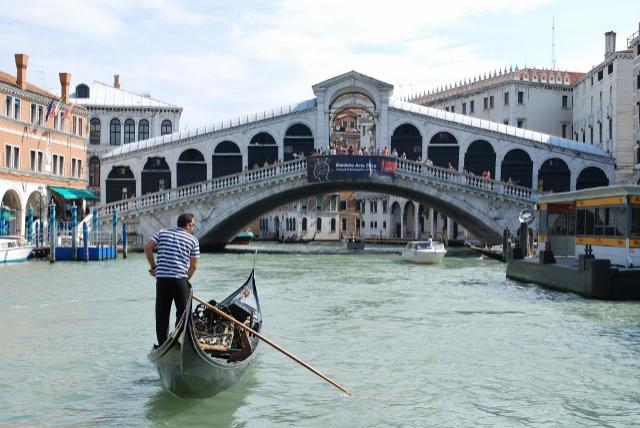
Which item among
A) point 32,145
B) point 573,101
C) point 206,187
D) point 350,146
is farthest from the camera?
point 573,101

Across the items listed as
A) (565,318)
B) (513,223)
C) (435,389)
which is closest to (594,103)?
(513,223)

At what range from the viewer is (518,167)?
32781mm

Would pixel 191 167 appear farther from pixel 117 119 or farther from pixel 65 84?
pixel 117 119

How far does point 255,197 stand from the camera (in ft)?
96.3

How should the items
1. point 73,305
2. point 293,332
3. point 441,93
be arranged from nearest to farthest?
1. point 293,332
2. point 73,305
3. point 441,93

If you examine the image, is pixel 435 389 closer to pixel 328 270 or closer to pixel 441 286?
pixel 441 286

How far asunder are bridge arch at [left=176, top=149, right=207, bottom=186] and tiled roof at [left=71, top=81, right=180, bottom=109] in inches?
306

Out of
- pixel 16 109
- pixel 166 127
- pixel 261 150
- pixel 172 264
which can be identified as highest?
pixel 166 127

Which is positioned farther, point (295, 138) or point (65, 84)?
point (295, 138)

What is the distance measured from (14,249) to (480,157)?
1788cm

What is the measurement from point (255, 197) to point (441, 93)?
23.7 metres

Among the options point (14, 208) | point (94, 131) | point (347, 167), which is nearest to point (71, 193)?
point (14, 208)

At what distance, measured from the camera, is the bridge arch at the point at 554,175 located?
32.4 metres

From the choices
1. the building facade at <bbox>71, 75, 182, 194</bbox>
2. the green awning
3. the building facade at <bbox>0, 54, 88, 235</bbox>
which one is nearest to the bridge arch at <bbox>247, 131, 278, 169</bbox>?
the green awning
